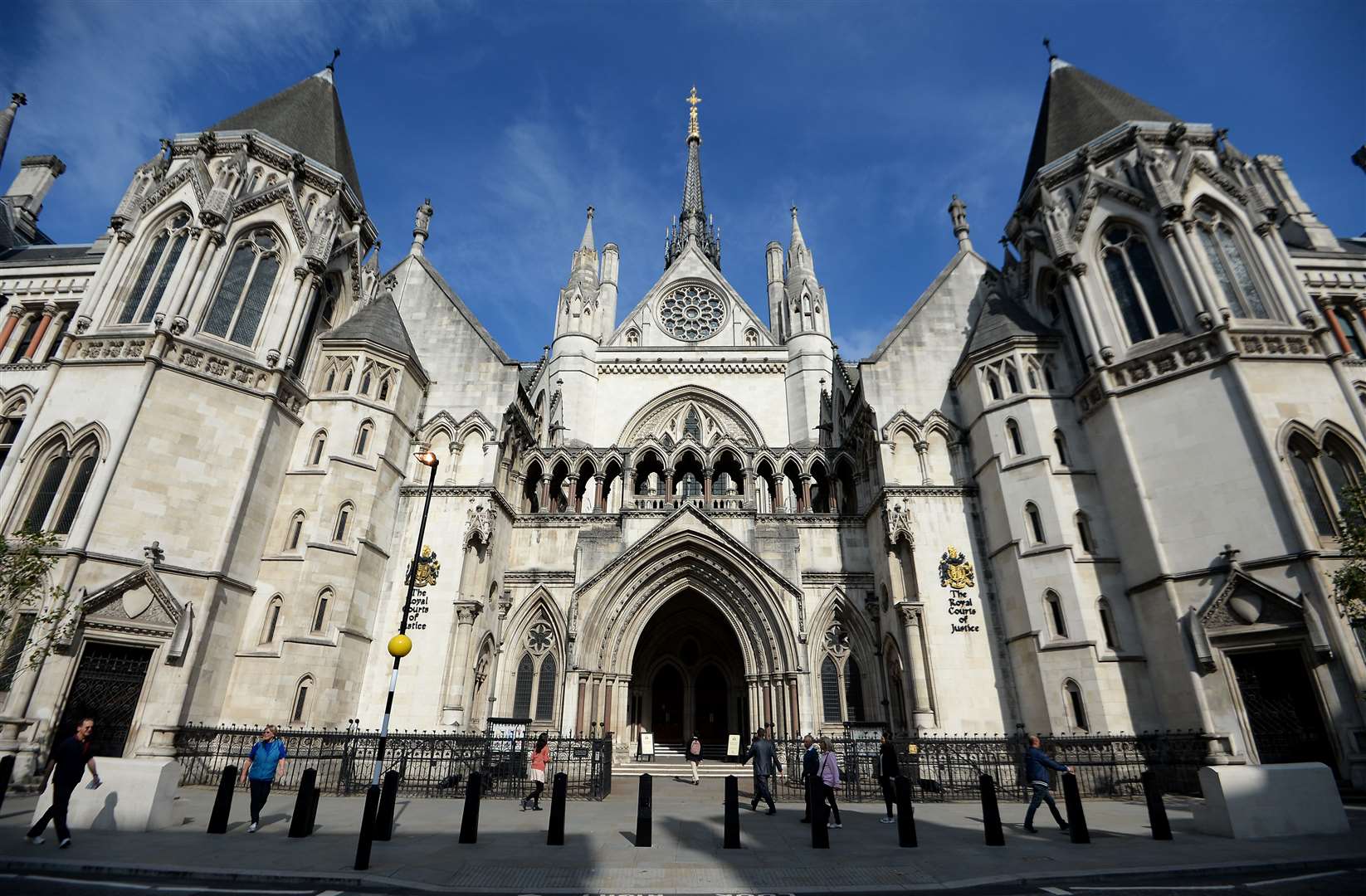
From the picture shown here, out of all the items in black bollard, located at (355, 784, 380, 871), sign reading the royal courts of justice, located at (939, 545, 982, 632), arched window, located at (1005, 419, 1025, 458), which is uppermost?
arched window, located at (1005, 419, 1025, 458)

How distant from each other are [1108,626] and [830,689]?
8.28 m

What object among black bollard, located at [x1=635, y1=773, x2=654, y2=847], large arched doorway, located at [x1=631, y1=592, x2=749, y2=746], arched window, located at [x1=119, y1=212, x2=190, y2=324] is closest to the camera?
black bollard, located at [x1=635, y1=773, x2=654, y2=847]

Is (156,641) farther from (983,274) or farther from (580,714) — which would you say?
(983,274)

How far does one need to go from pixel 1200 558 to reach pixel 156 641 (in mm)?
24501

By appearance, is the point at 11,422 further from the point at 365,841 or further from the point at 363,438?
the point at 365,841

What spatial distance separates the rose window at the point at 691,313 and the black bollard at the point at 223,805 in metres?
28.7

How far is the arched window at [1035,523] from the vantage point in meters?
18.0

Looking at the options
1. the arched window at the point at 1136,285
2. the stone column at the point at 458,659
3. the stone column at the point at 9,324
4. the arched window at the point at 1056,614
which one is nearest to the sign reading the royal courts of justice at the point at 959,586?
the arched window at the point at 1056,614

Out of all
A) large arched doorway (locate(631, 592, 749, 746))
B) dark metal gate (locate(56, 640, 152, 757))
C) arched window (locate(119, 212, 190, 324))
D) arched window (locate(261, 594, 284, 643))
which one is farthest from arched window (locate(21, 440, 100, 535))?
large arched doorway (locate(631, 592, 749, 746))

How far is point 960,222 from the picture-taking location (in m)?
25.8

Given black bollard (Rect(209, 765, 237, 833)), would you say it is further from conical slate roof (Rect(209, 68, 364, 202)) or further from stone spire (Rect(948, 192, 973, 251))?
stone spire (Rect(948, 192, 973, 251))

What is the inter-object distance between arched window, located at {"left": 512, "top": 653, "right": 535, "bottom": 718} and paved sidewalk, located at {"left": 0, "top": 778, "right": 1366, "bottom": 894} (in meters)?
9.60

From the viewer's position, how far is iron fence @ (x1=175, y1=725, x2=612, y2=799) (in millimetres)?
15055

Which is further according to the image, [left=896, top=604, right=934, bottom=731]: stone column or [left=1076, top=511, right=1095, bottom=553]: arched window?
[left=896, top=604, right=934, bottom=731]: stone column
